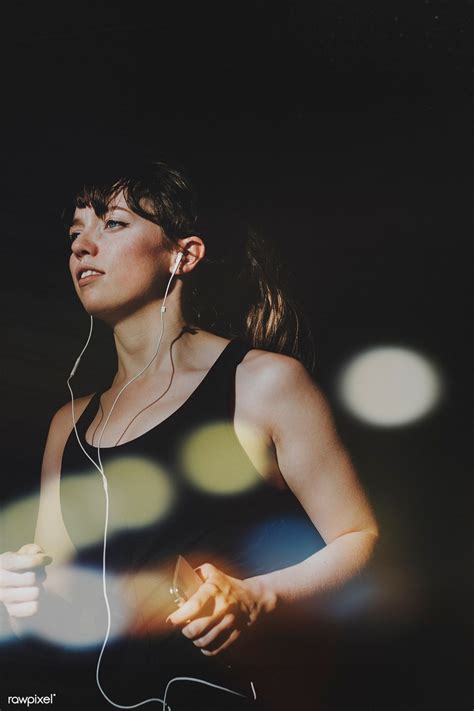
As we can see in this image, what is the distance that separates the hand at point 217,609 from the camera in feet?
3.59

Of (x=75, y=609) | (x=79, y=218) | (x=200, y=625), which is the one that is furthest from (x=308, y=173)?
(x=75, y=609)

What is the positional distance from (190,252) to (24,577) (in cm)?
80

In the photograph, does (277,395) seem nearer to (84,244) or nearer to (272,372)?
(272,372)

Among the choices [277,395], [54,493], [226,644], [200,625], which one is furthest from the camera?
A: [54,493]

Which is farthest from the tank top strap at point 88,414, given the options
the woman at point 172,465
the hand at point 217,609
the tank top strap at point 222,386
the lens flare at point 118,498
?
the hand at point 217,609

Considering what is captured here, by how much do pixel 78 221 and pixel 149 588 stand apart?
86 centimetres

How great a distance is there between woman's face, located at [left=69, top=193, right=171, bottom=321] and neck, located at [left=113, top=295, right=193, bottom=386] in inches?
1.1

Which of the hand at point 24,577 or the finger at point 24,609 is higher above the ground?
the hand at point 24,577

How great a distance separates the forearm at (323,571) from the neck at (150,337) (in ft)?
1.72

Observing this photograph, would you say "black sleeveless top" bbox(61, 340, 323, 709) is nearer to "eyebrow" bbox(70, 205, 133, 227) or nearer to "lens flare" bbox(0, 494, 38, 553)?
"lens flare" bbox(0, 494, 38, 553)

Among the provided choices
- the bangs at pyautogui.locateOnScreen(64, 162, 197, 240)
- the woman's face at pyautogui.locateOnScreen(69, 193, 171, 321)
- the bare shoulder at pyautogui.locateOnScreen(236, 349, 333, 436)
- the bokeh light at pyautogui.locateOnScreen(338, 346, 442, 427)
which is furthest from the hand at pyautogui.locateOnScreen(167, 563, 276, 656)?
the bangs at pyautogui.locateOnScreen(64, 162, 197, 240)

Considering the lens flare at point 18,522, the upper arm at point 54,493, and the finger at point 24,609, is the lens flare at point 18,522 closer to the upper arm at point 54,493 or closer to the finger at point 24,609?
the upper arm at point 54,493

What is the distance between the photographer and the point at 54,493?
1.49 meters

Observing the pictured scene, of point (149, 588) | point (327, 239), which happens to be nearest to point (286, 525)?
point (149, 588)
